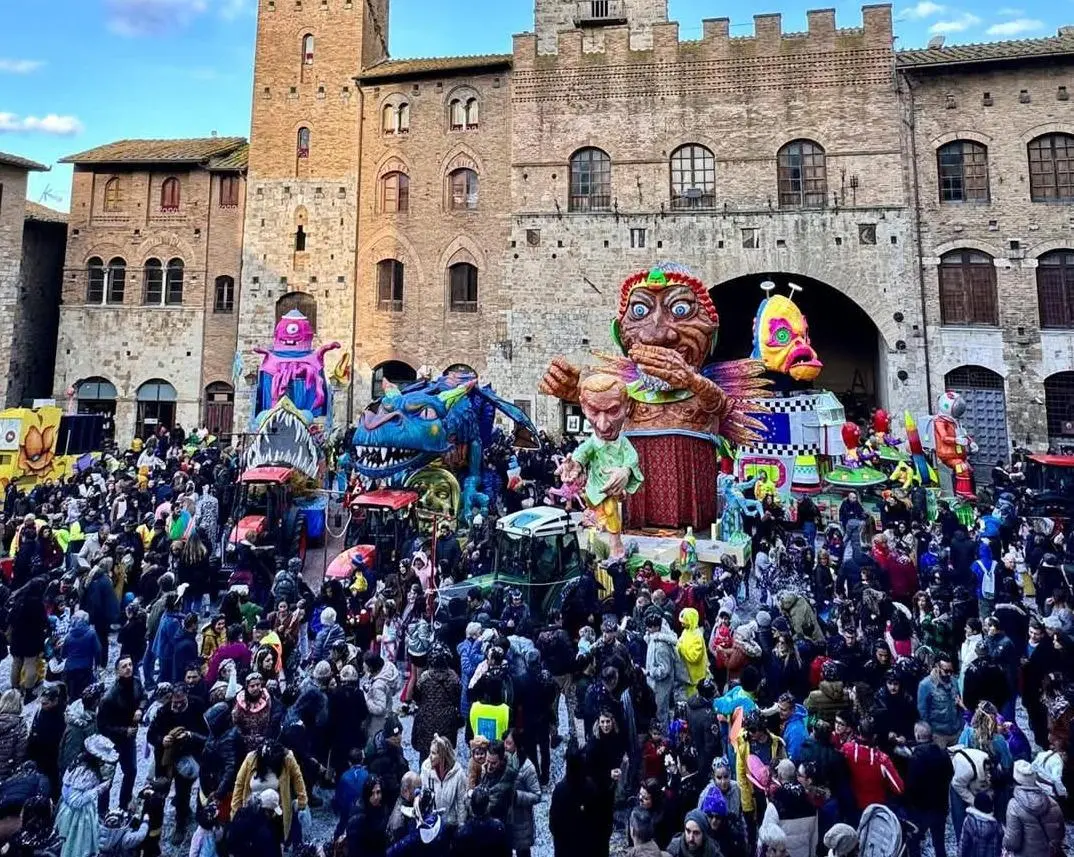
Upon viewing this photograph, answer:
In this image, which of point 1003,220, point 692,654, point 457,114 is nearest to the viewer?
point 692,654

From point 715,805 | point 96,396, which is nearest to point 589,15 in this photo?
point 96,396

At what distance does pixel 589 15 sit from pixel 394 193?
1064 centimetres

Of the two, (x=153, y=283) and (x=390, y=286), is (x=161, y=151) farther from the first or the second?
(x=390, y=286)

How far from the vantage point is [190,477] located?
1541cm

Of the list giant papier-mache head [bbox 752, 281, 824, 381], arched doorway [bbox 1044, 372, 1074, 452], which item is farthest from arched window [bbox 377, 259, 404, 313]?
arched doorway [bbox 1044, 372, 1074, 452]

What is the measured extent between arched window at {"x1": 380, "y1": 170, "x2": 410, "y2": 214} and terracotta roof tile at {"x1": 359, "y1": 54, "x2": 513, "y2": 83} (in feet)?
10.7

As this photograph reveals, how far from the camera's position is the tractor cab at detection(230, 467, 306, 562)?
12.2 m

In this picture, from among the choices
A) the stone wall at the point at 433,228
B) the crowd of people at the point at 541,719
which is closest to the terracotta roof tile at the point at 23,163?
the stone wall at the point at 433,228

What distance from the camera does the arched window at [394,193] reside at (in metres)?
25.1

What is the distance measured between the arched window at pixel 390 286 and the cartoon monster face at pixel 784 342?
13.4 meters

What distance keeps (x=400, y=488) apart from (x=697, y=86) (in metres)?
17.3

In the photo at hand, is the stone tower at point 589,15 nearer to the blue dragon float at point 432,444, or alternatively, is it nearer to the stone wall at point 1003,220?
the stone wall at point 1003,220

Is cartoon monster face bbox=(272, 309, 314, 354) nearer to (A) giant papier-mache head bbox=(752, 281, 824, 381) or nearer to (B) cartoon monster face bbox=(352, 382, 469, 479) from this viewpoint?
(B) cartoon monster face bbox=(352, 382, 469, 479)

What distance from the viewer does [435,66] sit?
24.5 metres
